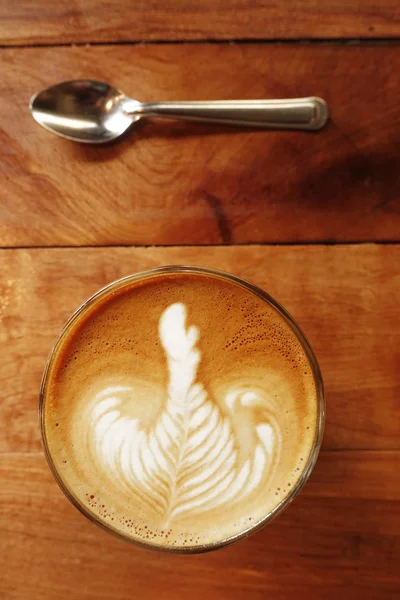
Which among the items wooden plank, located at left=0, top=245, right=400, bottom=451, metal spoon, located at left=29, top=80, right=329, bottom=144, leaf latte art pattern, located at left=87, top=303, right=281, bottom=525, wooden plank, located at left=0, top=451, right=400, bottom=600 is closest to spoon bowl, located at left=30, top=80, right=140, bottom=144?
metal spoon, located at left=29, top=80, right=329, bottom=144

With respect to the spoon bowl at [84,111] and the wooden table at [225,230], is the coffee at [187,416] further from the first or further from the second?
the spoon bowl at [84,111]

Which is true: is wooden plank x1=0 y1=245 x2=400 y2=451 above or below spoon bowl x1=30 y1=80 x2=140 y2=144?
below

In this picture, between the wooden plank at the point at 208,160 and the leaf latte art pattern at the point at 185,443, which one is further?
the wooden plank at the point at 208,160

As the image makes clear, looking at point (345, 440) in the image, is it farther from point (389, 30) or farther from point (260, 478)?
point (389, 30)

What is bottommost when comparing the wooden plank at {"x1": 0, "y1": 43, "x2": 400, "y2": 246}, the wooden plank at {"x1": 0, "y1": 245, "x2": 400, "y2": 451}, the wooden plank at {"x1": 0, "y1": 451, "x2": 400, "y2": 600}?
the wooden plank at {"x1": 0, "y1": 451, "x2": 400, "y2": 600}

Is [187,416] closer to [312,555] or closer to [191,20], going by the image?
[312,555]

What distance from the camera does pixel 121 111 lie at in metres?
0.86

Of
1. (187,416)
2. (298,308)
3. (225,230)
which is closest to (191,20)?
(225,230)

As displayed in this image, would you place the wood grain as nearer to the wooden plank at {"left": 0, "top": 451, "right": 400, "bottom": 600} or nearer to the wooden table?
the wooden table

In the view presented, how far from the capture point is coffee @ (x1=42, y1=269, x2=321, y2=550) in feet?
2.42

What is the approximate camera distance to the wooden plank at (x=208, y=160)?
2.83 feet

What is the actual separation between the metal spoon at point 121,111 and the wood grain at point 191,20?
0.08 m

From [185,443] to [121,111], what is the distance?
0.47m

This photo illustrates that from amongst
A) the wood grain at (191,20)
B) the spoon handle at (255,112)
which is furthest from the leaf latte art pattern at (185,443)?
the wood grain at (191,20)
